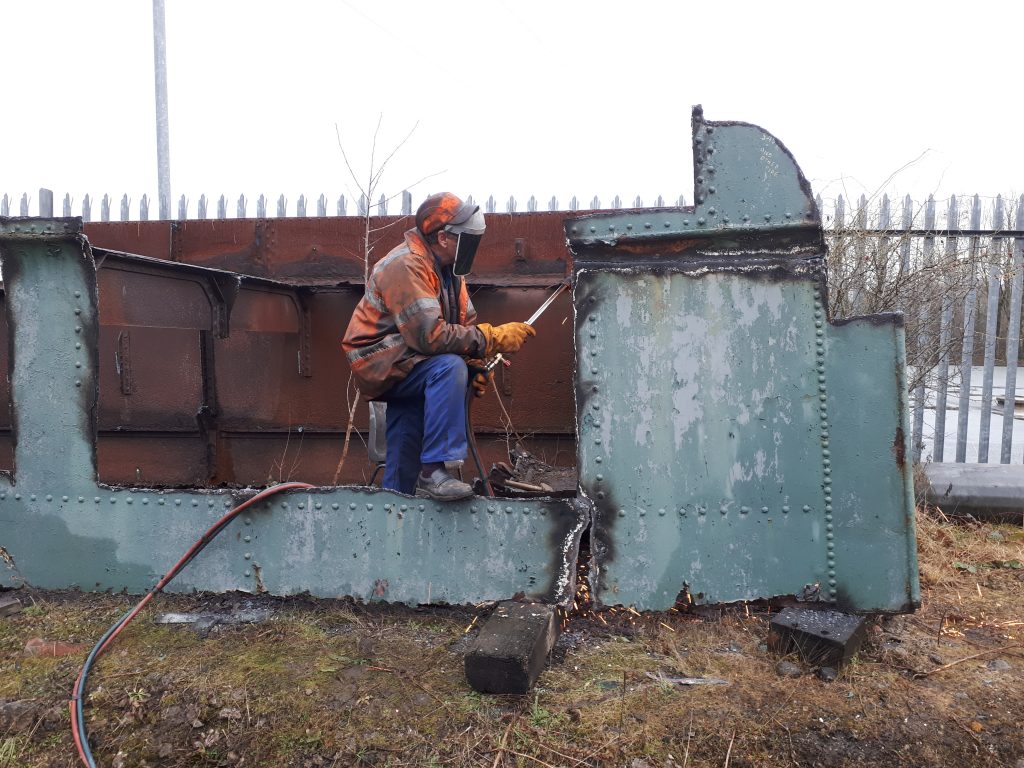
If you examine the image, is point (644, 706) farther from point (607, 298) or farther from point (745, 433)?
point (607, 298)

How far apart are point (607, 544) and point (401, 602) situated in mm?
1084

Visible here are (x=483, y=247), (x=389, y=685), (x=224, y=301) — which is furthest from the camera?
(x=483, y=247)

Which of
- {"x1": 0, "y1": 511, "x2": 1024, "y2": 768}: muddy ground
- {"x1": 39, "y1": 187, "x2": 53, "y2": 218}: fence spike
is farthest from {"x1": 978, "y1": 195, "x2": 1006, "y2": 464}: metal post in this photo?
{"x1": 39, "y1": 187, "x2": 53, "y2": 218}: fence spike

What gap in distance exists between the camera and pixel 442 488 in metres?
3.69

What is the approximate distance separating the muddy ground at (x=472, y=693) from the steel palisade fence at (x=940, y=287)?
338cm

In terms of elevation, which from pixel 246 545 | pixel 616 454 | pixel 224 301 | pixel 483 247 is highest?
pixel 483 247

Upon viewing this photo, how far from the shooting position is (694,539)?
3.63 metres

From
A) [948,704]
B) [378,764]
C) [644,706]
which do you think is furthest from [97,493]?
[948,704]

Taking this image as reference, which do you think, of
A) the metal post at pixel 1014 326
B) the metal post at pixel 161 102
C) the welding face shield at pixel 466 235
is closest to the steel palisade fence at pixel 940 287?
the metal post at pixel 1014 326

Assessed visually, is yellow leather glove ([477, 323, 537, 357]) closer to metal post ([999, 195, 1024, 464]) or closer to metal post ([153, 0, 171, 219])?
metal post ([999, 195, 1024, 464])

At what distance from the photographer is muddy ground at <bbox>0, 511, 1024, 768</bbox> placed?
2.73 m

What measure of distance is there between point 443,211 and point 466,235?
0.55 feet

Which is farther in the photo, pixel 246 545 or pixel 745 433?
pixel 246 545

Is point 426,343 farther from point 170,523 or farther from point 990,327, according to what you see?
point 990,327
